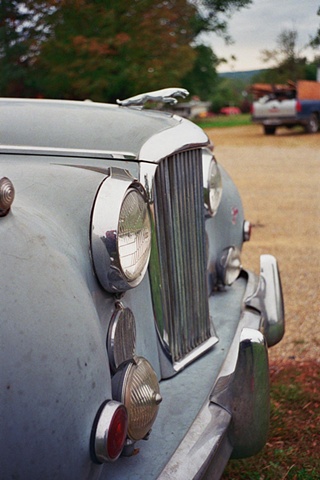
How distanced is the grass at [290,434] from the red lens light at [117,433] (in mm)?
1166

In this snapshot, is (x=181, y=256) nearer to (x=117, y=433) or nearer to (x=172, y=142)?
(x=172, y=142)

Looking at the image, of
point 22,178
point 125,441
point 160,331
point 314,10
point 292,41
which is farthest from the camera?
point 292,41

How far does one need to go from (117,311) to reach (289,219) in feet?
21.4

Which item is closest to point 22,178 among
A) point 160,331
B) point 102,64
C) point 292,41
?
point 160,331

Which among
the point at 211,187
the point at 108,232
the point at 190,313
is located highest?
the point at 108,232

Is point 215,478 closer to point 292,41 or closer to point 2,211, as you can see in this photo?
point 2,211

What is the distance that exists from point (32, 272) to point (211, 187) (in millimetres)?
1477

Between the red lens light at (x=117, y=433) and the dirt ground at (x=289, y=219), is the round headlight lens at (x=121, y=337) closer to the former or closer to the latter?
the red lens light at (x=117, y=433)

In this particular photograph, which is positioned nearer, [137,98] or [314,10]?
[137,98]

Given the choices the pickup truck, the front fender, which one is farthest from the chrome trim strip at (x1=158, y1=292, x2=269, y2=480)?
the pickup truck

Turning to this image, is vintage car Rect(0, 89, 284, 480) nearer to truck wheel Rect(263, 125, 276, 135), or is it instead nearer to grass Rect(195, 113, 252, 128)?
truck wheel Rect(263, 125, 276, 135)

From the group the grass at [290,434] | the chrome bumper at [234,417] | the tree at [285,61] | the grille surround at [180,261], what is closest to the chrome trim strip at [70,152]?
the grille surround at [180,261]

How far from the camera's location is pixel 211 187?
2.69 meters

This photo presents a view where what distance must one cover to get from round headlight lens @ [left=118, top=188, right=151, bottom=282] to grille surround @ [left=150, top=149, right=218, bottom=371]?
0.27 metres
